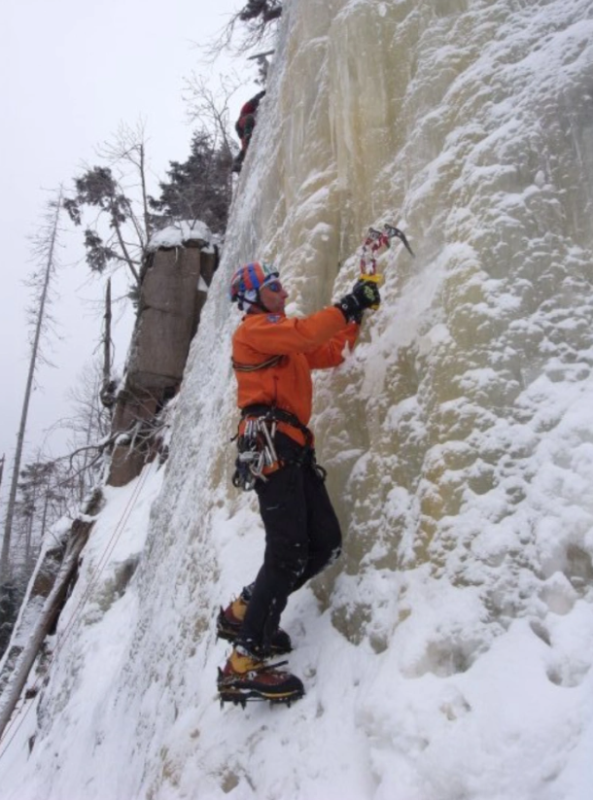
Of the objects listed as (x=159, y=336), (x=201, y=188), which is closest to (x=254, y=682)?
(x=159, y=336)

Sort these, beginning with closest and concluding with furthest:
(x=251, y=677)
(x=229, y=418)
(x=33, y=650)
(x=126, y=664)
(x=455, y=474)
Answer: (x=455, y=474), (x=251, y=677), (x=229, y=418), (x=126, y=664), (x=33, y=650)

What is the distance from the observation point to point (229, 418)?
16.9 feet

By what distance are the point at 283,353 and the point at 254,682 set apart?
154 cm

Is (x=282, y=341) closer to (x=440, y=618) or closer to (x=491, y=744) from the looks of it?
(x=440, y=618)

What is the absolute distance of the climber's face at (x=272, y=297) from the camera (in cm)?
340

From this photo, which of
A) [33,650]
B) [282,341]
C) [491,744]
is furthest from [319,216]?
[33,650]

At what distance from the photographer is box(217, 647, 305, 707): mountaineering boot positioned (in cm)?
296

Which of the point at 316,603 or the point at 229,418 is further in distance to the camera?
the point at 229,418

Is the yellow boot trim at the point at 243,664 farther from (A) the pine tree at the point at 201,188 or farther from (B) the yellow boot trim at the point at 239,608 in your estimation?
(A) the pine tree at the point at 201,188

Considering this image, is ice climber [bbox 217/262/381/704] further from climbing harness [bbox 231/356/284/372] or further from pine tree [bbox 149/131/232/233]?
pine tree [bbox 149/131/232/233]

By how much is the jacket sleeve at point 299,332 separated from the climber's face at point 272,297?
0.25 metres

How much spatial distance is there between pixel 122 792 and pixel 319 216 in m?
4.12

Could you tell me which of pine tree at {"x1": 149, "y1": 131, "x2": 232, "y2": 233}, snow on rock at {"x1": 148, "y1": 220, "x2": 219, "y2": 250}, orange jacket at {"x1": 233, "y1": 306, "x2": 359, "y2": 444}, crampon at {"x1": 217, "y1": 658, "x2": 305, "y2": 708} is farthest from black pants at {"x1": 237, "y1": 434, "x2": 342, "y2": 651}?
pine tree at {"x1": 149, "y1": 131, "x2": 232, "y2": 233}

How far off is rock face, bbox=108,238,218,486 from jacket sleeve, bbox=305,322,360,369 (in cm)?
812
